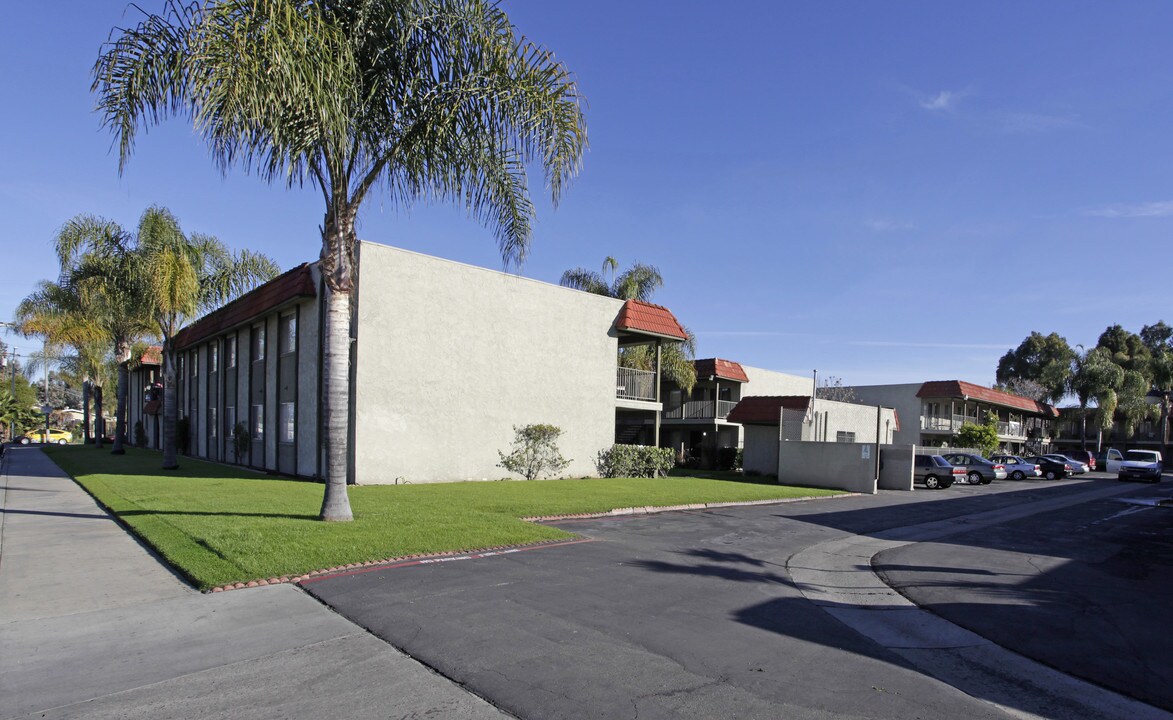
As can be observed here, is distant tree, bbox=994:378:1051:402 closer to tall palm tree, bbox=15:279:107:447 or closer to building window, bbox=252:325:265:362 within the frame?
building window, bbox=252:325:265:362

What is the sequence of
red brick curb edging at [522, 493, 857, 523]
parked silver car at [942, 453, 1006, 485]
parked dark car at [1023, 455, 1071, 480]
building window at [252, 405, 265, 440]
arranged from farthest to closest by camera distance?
parked dark car at [1023, 455, 1071, 480] < parked silver car at [942, 453, 1006, 485] < building window at [252, 405, 265, 440] < red brick curb edging at [522, 493, 857, 523]

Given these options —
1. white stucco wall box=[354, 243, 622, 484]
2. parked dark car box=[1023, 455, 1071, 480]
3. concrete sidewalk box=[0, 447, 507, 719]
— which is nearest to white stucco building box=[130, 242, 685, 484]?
white stucco wall box=[354, 243, 622, 484]

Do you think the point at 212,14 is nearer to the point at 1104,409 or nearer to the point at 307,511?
the point at 307,511

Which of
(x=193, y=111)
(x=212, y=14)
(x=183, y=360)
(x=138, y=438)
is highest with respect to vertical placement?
(x=212, y=14)

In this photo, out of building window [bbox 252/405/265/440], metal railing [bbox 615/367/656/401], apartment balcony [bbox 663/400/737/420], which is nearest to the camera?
building window [bbox 252/405/265/440]

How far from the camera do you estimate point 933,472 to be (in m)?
30.8

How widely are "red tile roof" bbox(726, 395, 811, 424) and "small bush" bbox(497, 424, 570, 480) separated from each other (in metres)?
11.2

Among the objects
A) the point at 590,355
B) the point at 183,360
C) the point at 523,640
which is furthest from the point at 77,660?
the point at 183,360

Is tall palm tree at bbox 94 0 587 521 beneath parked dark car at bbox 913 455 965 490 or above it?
above

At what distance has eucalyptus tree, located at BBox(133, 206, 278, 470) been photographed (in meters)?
21.2

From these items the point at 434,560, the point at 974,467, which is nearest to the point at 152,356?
the point at 434,560

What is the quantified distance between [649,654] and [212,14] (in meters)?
9.24

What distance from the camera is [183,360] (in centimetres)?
3531

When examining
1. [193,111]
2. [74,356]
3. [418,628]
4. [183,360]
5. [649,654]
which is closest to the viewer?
[649,654]
